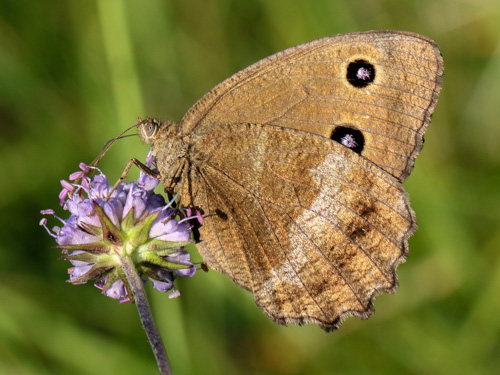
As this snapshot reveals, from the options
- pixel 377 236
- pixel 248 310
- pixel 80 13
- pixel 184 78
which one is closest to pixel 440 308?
pixel 248 310

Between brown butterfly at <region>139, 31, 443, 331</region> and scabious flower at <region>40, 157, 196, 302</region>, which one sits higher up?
brown butterfly at <region>139, 31, 443, 331</region>

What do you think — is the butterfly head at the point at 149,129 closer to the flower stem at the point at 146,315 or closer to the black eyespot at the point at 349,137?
the flower stem at the point at 146,315

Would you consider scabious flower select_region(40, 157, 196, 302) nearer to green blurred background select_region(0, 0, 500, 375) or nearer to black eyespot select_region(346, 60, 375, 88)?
black eyespot select_region(346, 60, 375, 88)

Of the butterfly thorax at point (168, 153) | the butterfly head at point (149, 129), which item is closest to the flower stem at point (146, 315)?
the butterfly thorax at point (168, 153)

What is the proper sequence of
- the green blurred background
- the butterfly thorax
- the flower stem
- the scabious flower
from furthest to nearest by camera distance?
the green blurred background < the butterfly thorax < the scabious flower < the flower stem

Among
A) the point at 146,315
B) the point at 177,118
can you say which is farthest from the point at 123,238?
the point at 177,118

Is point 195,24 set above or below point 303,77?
above

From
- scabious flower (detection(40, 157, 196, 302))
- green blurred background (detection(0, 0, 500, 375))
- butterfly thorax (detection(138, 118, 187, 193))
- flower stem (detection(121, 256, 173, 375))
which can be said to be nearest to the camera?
flower stem (detection(121, 256, 173, 375))

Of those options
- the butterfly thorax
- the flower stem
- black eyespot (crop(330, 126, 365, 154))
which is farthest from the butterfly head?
black eyespot (crop(330, 126, 365, 154))

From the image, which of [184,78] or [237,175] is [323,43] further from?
[184,78]
